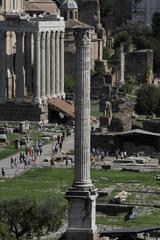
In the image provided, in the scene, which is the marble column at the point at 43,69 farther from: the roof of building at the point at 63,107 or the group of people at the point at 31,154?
the group of people at the point at 31,154

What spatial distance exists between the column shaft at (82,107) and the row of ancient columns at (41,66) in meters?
42.7

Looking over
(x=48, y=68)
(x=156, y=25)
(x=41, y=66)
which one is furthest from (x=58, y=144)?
(x=156, y=25)

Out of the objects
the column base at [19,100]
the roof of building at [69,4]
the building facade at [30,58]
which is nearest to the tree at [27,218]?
the building facade at [30,58]

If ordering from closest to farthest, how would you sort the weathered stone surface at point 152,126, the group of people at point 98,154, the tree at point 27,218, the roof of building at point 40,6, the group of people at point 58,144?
the tree at point 27,218, the group of people at point 98,154, the group of people at point 58,144, the weathered stone surface at point 152,126, the roof of building at point 40,6

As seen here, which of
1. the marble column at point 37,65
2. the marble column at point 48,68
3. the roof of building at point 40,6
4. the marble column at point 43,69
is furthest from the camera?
the roof of building at point 40,6

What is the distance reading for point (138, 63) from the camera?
10100 centimetres

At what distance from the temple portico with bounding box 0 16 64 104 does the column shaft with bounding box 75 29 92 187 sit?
42.6m

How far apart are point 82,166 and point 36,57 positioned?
44471mm

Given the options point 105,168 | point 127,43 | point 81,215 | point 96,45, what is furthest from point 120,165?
point 127,43

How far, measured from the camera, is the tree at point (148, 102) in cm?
7344

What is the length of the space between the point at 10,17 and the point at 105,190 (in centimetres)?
3330

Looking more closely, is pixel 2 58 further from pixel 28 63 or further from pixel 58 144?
pixel 58 144

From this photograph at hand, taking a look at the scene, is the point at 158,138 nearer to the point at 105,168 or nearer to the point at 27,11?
the point at 105,168

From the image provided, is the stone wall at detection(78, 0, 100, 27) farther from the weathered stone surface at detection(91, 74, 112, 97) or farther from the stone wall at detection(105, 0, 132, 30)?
the weathered stone surface at detection(91, 74, 112, 97)
